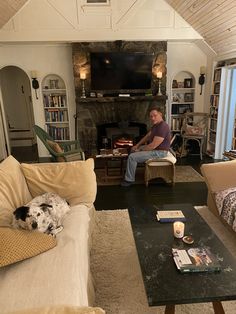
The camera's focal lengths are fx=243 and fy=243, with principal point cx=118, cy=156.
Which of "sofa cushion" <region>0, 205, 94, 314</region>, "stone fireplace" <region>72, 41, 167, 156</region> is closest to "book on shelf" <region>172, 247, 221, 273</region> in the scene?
"sofa cushion" <region>0, 205, 94, 314</region>

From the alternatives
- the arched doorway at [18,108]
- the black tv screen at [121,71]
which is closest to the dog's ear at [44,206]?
the black tv screen at [121,71]

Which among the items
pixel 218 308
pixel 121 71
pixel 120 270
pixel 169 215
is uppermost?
pixel 121 71

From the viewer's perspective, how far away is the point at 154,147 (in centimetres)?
363

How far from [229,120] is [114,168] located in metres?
2.54

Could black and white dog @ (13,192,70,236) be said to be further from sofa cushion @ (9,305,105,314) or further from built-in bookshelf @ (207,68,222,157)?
built-in bookshelf @ (207,68,222,157)

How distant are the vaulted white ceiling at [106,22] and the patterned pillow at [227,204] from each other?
2.87 metres

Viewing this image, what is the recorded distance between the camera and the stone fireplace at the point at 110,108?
4871 millimetres

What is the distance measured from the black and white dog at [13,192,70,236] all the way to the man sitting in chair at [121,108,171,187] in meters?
1.87

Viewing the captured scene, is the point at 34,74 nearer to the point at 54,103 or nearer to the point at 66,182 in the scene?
the point at 54,103

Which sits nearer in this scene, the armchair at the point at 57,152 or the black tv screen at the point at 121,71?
the armchair at the point at 57,152

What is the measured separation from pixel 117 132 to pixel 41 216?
3.82 m

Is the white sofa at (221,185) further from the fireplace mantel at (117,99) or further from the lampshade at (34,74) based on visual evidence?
the lampshade at (34,74)

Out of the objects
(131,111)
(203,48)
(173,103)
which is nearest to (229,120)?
(173,103)

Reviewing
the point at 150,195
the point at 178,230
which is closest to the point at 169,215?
the point at 178,230
